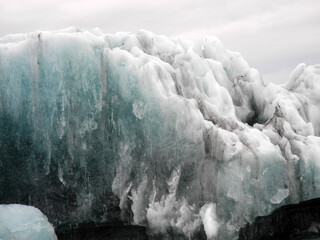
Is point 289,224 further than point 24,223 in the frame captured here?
Yes

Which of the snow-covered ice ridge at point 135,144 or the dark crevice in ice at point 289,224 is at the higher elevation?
the snow-covered ice ridge at point 135,144

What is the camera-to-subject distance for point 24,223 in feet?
33.4

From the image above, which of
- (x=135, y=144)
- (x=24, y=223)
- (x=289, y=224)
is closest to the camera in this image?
(x=24, y=223)

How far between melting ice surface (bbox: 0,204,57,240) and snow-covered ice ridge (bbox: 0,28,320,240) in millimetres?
1082

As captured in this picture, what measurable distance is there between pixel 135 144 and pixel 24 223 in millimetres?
2628

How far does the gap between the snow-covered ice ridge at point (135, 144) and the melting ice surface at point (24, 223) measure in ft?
3.55

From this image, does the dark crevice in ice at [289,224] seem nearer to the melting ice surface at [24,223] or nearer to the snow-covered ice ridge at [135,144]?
the snow-covered ice ridge at [135,144]

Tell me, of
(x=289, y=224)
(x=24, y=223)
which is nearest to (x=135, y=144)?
(x=24, y=223)

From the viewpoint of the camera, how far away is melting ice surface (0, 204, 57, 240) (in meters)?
10.1

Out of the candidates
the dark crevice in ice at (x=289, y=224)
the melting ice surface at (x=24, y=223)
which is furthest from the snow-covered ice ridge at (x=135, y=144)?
the melting ice surface at (x=24, y=223)

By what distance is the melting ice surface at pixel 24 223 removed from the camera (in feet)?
33.1

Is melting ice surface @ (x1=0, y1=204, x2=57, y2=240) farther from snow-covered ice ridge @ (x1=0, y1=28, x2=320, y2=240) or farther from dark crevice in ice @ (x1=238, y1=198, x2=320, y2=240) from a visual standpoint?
dark crevice in ice @ (x1=238, y1=198, x2=320, y2=240)

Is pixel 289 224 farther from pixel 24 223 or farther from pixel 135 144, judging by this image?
pixel 24 223

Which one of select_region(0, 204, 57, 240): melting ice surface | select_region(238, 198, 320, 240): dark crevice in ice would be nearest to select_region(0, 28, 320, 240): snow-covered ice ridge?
select_region(238, 198, 320, 240): dark crevice in ice
